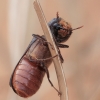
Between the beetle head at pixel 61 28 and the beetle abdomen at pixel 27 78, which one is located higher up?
the beetle head at pixel 61 28

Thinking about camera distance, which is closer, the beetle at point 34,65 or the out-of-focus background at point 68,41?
the beetle at point 34,65

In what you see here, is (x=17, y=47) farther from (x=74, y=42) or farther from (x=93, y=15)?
(x=93, y=15)

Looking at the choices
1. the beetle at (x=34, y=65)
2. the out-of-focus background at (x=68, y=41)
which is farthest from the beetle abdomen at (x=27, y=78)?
the out-of-focus background at (x=68, y=41)

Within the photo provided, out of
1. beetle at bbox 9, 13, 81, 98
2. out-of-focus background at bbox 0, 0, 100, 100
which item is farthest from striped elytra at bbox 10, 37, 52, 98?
out-of-focus background at bbox 0, 0, 100, 100

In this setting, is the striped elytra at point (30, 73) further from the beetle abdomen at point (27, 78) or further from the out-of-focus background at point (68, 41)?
the out-of-focus background at point (68, 41)

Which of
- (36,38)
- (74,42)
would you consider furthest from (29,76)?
(74,42)

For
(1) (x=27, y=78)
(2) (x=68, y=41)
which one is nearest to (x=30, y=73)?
(1) (x=27, y=78)

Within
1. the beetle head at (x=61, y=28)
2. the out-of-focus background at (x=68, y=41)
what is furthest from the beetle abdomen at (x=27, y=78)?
the out-of-focus background at (x=68, y=41)

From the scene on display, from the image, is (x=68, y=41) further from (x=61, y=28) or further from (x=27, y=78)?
(x=27, y=78)
